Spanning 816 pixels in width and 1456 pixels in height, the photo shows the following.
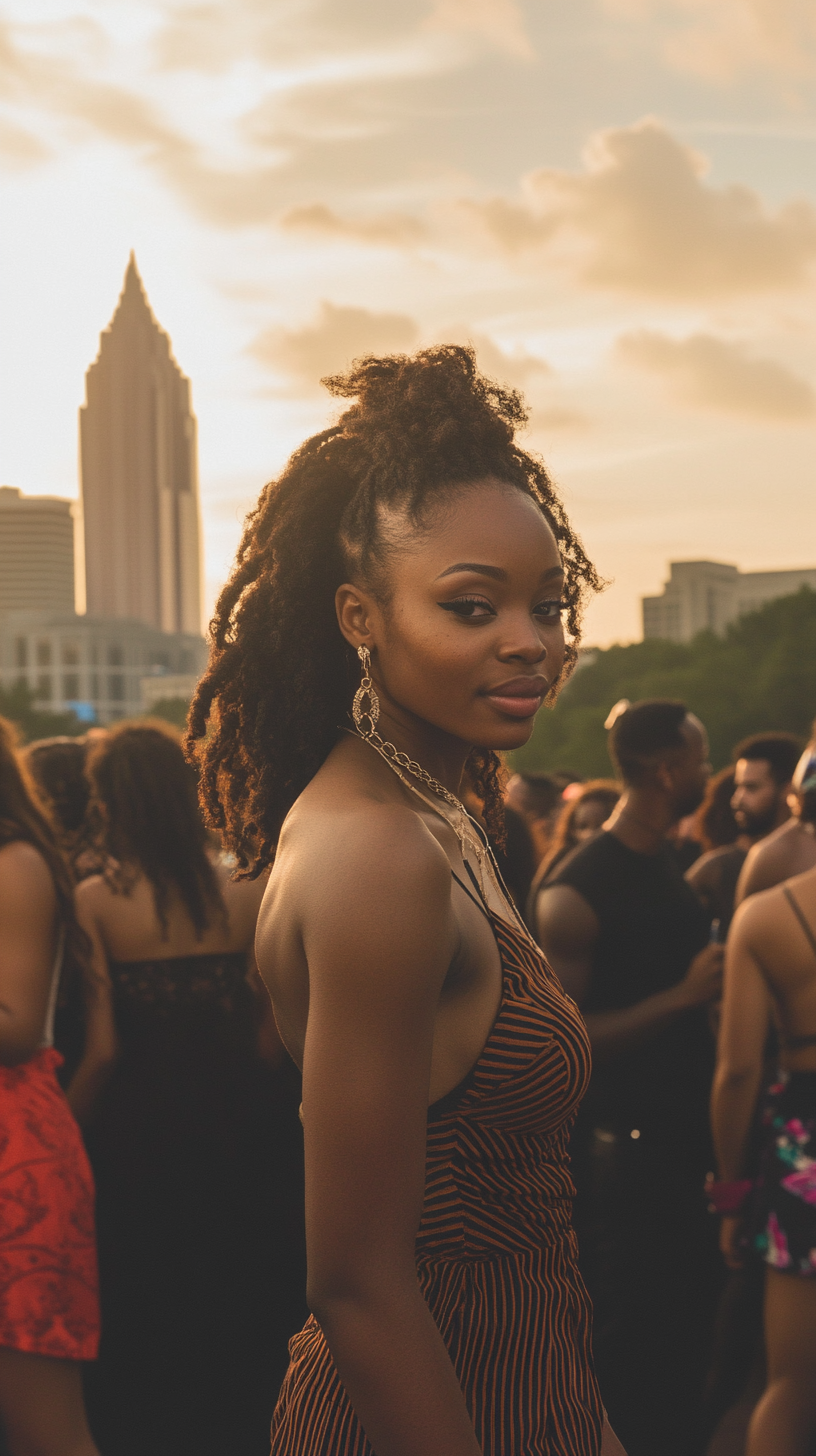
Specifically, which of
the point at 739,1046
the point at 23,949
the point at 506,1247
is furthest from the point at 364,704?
the point at 739,1046

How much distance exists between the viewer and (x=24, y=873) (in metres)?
3.51

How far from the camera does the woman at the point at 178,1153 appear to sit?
4.31 metres

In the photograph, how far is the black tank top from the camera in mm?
4613

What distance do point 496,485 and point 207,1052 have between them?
119 inches

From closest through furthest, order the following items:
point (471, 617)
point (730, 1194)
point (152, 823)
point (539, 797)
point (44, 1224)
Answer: point (471, 617) < point (44, 1224) < point (730, 1194) < point (152, 823) < point (539, 797)

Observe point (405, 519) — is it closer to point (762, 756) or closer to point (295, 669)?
point (295, 669)

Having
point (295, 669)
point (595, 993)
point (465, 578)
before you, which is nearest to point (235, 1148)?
point (595, 993)

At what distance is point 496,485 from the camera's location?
5.86 feet

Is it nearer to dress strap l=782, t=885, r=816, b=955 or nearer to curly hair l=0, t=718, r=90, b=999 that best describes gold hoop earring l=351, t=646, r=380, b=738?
curly hair l=0, t=718, r=90, b=999

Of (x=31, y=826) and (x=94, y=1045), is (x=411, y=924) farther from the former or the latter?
(x=94, y=1045)

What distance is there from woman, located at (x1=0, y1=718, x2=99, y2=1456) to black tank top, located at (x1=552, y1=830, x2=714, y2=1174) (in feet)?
5.92

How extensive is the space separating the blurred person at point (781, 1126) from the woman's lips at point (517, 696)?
2.17m

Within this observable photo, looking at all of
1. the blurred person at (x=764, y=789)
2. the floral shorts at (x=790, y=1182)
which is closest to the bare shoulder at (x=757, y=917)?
the floral shorts at (x=790, y=1182)

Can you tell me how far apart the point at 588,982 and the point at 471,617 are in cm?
309
